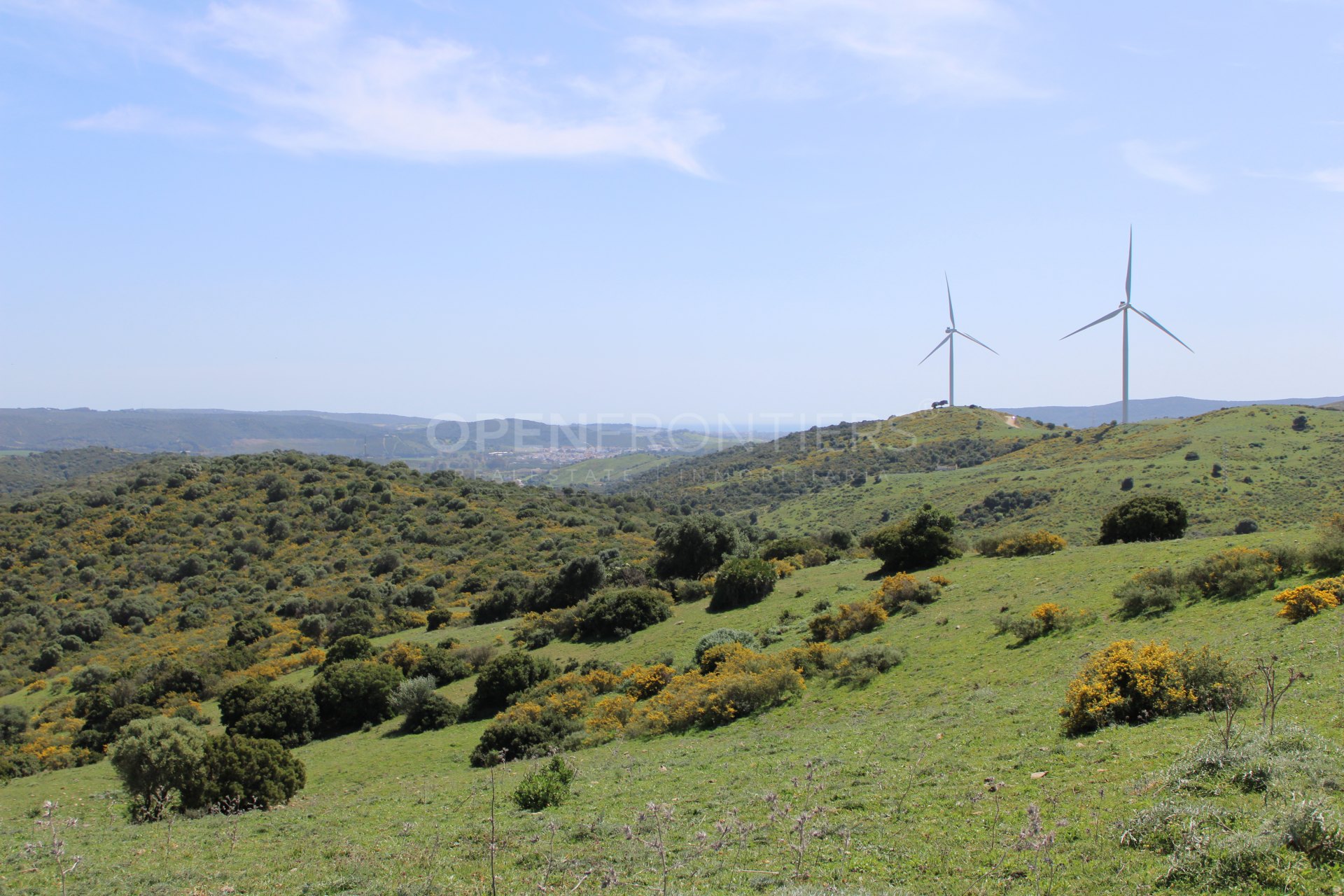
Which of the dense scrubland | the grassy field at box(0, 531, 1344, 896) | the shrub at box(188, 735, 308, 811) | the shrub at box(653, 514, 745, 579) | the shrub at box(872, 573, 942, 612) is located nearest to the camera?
the grassy field at box(0, 531, 1344, 896)

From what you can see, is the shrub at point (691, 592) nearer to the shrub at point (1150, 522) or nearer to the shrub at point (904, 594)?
the shrub at point (904, 594)

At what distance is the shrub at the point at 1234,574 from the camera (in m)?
18.1

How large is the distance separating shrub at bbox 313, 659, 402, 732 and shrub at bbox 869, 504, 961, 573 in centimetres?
2059

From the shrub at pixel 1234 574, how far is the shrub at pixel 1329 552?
83 cm

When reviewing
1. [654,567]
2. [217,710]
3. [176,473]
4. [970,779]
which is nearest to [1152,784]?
[970,779]

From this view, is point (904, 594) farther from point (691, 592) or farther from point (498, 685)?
point (498, 685)

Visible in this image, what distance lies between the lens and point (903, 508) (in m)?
76.1

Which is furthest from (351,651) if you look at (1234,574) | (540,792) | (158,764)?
(1234,574)

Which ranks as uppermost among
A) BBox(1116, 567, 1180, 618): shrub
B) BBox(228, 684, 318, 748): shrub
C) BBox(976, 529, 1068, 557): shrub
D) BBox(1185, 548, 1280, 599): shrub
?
BBox(1185, 548, 1280, 599): shrub

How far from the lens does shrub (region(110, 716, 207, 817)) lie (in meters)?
15.5

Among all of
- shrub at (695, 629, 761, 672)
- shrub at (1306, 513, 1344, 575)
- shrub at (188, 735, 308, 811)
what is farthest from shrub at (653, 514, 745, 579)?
shrub at (1306, 513, 1344, 575)

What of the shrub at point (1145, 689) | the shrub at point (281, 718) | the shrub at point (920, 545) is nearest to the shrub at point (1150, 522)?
the shrub at point (920, 545)

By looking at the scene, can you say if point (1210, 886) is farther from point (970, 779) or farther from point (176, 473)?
point (176, 473)

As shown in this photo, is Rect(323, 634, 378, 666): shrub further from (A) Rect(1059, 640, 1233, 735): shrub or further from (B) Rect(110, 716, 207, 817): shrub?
(A) Rect(1059, 640, 1233, 735): shrub
